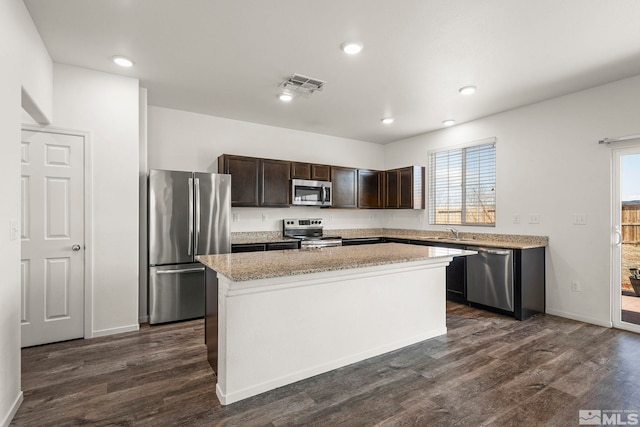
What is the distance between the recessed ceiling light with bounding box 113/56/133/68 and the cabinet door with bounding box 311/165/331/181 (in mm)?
2831

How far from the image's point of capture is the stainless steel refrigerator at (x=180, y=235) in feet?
11.9

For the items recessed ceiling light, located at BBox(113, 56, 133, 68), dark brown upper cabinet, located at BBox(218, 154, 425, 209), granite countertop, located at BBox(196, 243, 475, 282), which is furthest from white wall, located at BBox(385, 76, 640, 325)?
recessed ceiling light, located at BBox(113, 56, 133, 68)

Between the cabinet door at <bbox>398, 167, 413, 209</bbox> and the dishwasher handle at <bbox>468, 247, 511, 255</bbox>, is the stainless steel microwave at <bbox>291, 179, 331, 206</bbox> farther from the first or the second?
the dishwasher handle at <bbox>468, 247, 511, 255</bbox>

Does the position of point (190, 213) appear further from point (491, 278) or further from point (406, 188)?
point (491, 278)

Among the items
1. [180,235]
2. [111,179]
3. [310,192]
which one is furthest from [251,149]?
[111,179]

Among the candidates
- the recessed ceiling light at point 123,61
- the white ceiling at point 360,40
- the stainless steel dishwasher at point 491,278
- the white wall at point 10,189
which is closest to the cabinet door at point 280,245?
the white ceiling at point 360,40

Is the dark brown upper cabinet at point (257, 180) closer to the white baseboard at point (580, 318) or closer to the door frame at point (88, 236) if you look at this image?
the door frame at point (88, 236)

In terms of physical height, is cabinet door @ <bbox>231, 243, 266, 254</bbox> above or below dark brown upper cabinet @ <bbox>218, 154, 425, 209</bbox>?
below

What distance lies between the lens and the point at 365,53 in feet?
9.47

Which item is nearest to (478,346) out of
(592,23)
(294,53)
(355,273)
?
(355,273)

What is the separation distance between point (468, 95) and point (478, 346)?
Answer: 280 centimetres

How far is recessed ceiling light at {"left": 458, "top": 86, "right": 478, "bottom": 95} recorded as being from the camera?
3.62 m

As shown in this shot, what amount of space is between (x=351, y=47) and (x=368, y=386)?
270cm

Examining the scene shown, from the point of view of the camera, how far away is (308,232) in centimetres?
548
